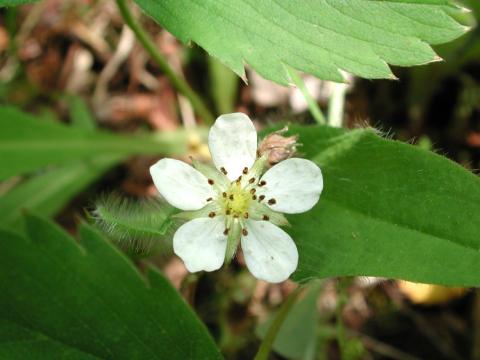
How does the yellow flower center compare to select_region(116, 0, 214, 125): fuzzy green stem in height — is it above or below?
below

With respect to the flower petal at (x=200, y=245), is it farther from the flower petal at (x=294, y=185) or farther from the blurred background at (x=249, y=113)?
the blurred background at (x=249, y=113)

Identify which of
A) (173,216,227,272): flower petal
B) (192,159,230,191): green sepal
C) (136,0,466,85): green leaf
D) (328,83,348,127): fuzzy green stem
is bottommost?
(328,83,348,127): fuzzy green stem

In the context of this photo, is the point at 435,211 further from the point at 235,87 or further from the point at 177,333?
the point at 235,87

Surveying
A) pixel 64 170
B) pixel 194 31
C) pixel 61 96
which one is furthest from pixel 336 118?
pixel 61 96

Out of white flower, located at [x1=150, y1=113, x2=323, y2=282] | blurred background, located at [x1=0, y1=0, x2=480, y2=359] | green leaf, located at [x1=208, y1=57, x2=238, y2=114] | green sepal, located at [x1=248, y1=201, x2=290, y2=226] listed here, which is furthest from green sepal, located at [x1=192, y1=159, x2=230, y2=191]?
green leaf, located at [x1=208, y1=57, x2=238, y2=114]

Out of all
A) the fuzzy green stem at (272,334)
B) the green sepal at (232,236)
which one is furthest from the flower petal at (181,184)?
the fuzzy green stem at (272,334)

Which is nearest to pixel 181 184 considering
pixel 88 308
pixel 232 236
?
pixel 232 236

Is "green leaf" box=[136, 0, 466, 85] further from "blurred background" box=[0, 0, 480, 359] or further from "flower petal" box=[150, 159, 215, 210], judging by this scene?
"blurred background" box=[0, 0, 480, 359]
